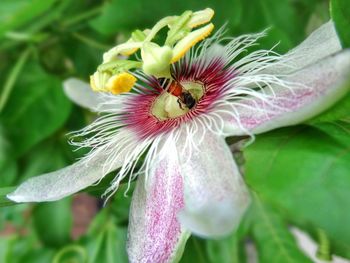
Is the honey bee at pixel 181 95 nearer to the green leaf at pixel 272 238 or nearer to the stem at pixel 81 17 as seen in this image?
the green leaf at pixel 272 238

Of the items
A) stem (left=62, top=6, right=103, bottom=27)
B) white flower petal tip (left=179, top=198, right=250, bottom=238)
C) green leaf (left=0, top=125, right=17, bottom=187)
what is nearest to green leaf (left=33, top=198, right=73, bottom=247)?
green leaf (left=0, top=125, right=17, bottom=187)

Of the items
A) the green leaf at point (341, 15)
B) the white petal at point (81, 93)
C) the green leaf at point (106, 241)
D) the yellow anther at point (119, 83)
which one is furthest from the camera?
the green leaf at point (106, 241)

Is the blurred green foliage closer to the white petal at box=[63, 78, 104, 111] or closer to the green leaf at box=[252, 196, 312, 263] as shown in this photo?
the green leaf at box=[252, 196, 312, 263]

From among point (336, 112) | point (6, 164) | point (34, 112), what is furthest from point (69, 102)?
point (336, 112)

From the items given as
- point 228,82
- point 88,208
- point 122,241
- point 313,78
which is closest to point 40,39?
point 122,241

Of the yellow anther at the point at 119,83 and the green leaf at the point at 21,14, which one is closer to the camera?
the yellow anther at the point at 119,83

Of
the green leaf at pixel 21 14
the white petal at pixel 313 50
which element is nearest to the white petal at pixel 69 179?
the white petal at pixel 313 50

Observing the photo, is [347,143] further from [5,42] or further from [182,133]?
[5,42]
